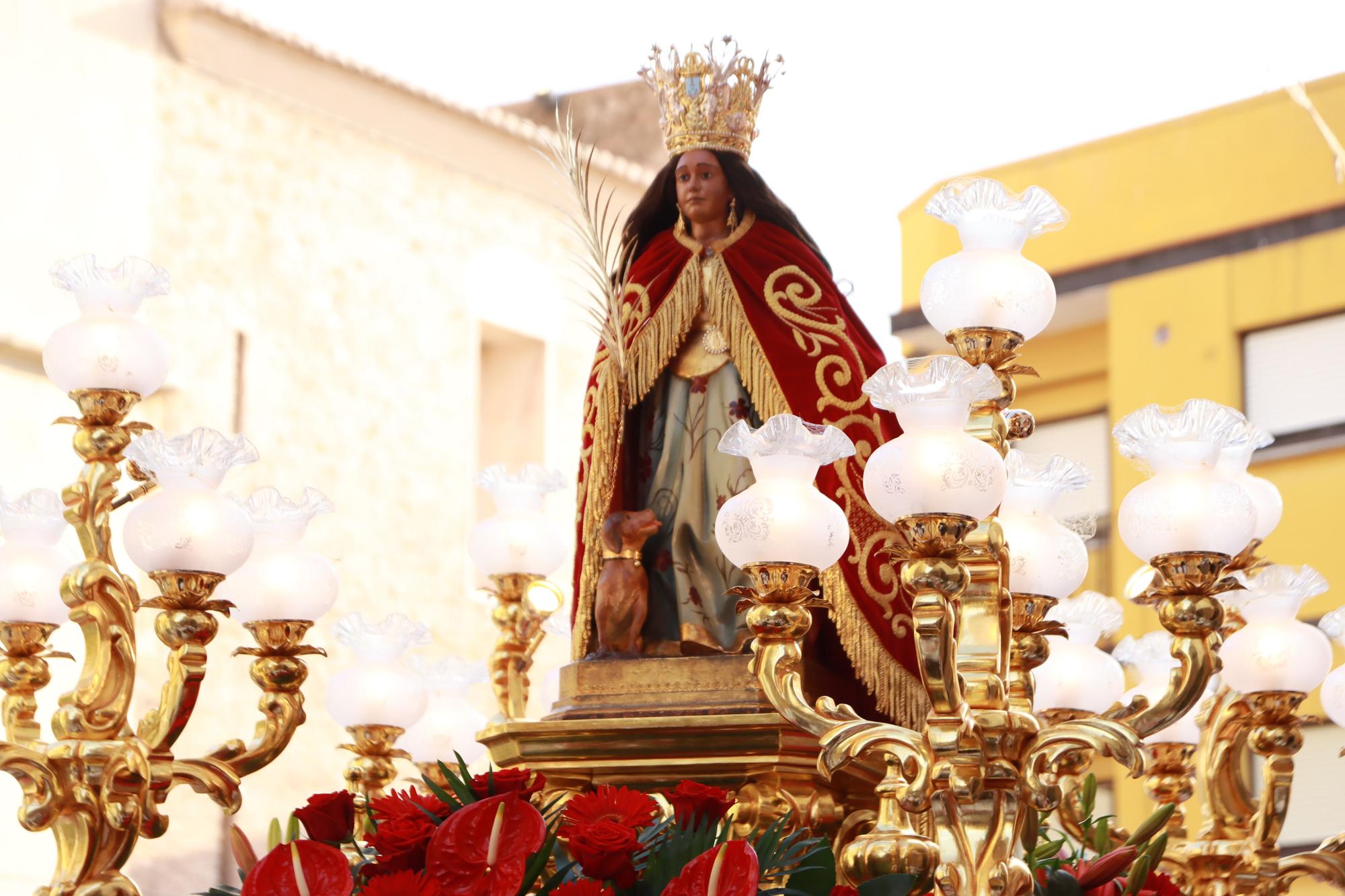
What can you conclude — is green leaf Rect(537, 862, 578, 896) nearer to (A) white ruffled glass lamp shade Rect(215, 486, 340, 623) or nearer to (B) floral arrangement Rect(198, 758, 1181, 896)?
(B) floral arrangement Rect(198, 758, 1181, 896)

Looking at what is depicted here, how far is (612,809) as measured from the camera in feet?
10.6

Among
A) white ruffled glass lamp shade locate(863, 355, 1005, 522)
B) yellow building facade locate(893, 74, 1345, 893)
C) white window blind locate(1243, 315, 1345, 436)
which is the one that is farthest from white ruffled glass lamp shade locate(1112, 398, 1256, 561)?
white window blind locate(1243, 315, 1345, 436)

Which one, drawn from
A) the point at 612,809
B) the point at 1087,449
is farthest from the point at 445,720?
the point at 1087,449

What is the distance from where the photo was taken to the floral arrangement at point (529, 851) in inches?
115

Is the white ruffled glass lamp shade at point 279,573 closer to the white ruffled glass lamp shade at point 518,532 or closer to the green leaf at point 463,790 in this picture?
the white ruffled glass lamp shade at point 518,532

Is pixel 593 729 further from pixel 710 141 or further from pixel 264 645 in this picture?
pixel 710 141

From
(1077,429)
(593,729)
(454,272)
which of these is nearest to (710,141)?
(593,729)

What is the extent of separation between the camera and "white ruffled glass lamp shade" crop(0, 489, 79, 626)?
15.1 feet

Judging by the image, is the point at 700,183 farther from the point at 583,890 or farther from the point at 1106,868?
the point at 583,890

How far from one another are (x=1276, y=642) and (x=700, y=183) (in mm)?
1691

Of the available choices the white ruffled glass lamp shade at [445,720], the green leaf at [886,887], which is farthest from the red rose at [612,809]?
the white ruffled glass lamp shade at [445,720]

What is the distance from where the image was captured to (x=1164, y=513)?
3828 millimetres

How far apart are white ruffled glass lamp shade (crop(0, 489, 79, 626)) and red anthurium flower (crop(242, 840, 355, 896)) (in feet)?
5.59

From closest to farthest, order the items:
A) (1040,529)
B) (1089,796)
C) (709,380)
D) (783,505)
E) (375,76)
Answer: (783,505), (1040,529), (1089,796), (709,380), (375,76)
